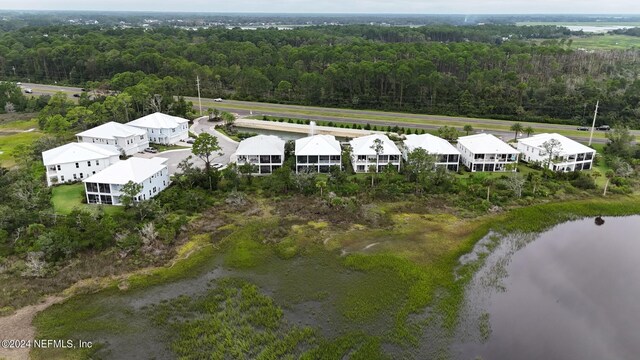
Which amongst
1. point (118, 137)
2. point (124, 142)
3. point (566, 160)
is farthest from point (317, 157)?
point (566, 160)

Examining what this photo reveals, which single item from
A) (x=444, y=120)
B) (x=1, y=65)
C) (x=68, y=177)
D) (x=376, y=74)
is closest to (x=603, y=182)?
(x=444, y=120)

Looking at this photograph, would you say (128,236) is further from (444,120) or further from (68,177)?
(444,120)

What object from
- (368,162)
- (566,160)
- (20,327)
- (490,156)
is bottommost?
(20,327)

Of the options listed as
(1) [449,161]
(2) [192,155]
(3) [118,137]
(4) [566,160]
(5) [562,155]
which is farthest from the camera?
(2) [192,155]

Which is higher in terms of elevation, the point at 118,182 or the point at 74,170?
the point at 118,182

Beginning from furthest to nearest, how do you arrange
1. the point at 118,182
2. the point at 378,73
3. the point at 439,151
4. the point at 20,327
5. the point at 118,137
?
the point at 378,73
the point at 118,137
the point at 439,151
the point at 118,182
the point at 20,327

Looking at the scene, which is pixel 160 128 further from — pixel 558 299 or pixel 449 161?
pixel 558 299

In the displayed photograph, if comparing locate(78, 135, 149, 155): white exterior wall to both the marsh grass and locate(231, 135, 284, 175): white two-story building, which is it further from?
the marsh grass
